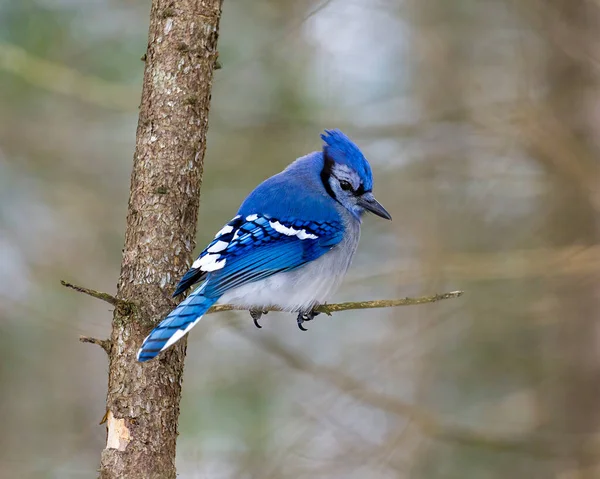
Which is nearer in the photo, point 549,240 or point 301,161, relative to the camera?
point 301,161

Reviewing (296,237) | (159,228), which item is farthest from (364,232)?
(159,228)

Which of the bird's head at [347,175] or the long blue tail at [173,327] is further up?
the bird's head at [347,175]

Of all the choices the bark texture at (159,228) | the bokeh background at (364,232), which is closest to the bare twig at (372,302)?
the bark texture at (159,228)

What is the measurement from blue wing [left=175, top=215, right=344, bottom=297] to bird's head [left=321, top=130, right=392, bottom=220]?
206 mm

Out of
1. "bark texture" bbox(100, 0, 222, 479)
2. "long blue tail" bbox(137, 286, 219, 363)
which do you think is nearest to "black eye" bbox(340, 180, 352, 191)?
"bark texture" bbox(100, 0, 222, 479)

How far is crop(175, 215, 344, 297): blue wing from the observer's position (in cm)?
302

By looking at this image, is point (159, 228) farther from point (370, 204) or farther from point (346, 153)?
point (370, 204)

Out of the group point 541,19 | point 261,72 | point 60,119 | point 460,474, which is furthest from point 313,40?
point 460,474

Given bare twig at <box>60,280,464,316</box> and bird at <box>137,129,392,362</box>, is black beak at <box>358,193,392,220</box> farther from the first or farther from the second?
bare twig at <box>60,280,464,316</box>

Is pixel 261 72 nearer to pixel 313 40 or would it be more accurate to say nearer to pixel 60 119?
pixel 313 40

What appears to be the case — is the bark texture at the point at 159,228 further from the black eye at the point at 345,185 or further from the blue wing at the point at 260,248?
the black eye at the point at 345,185

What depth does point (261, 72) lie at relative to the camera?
6914 millimetres

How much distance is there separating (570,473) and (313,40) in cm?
390

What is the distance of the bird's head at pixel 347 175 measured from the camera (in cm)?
371
